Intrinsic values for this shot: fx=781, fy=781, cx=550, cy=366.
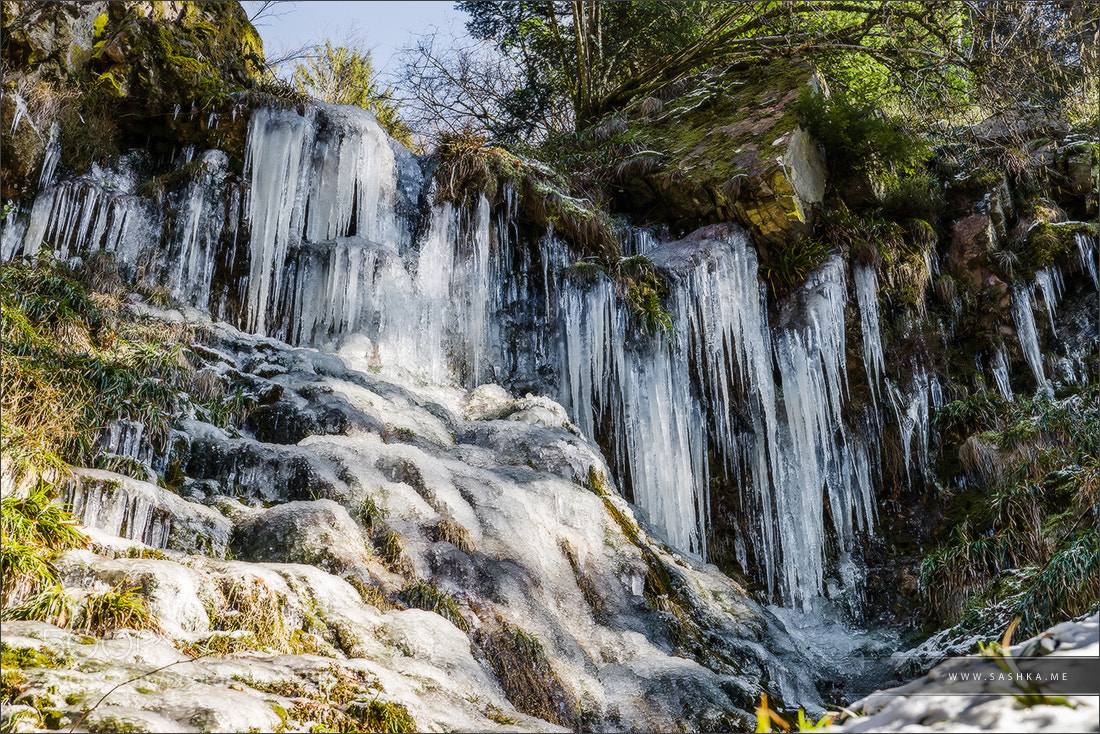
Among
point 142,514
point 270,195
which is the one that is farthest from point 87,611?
point 270,195

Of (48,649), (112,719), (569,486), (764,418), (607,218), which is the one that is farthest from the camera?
(607,218)

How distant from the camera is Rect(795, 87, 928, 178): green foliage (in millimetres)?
10508

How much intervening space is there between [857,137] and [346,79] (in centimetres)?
1083

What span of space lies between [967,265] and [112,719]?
442 inches

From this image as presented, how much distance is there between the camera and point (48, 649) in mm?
3020

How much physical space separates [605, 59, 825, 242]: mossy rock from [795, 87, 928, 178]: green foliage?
0.24m

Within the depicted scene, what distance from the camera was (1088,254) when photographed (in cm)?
1028

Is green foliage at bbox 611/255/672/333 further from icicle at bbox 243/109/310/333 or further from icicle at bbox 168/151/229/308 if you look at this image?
icicle at bbox 168/151/229/308

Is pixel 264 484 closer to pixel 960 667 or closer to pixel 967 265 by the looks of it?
pixel 960 667

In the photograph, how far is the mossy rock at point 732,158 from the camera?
10.1m

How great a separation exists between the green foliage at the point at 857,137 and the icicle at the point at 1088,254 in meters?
2.30

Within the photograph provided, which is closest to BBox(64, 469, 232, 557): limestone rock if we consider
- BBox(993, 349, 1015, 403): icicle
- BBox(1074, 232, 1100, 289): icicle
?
BBox(993, 349, 1015, 403): icicle

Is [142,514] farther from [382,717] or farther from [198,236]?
[198,236]

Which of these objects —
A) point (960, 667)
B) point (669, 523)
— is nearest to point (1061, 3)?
point (669, 523)
